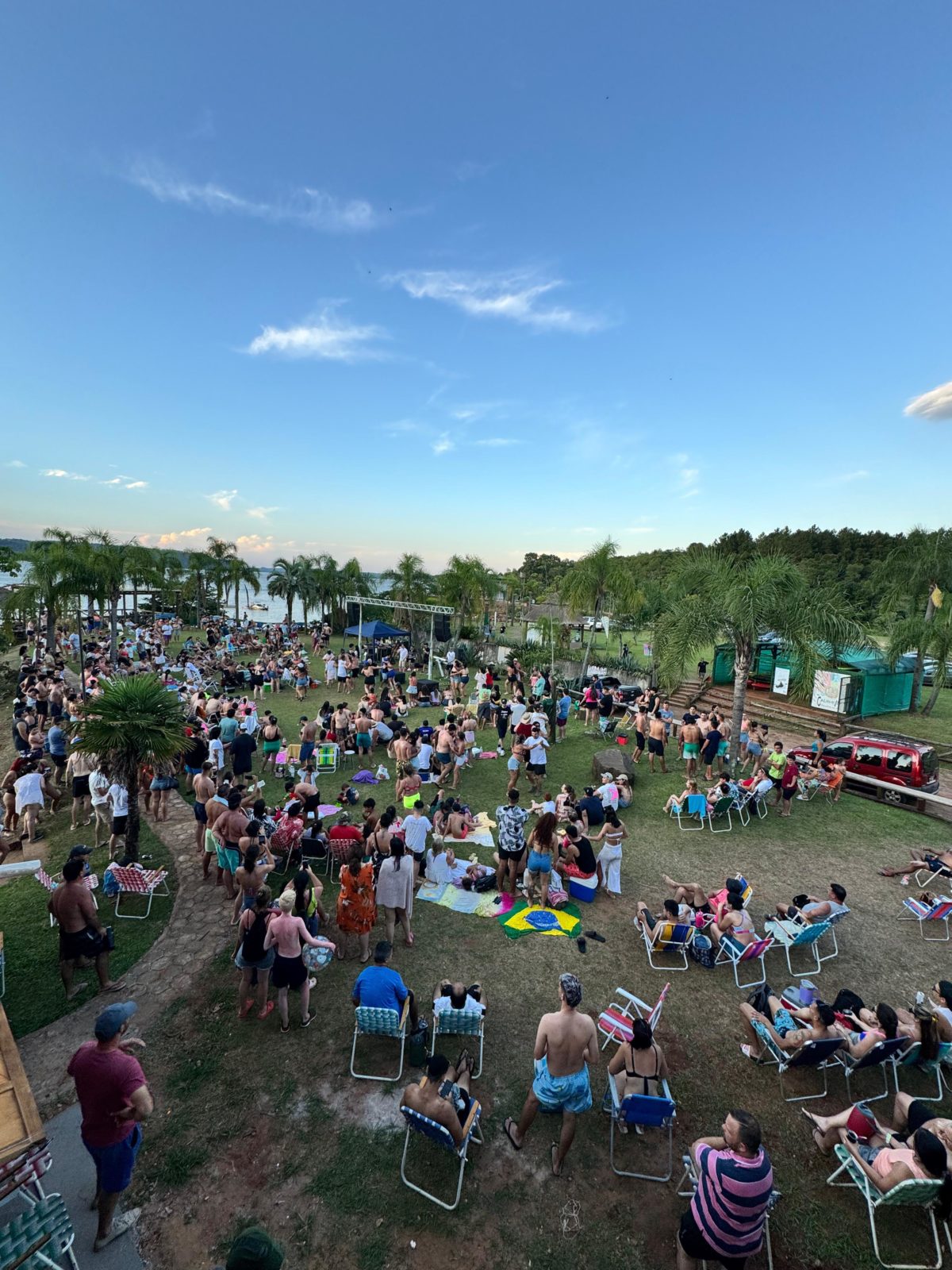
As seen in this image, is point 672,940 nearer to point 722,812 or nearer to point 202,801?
point 722,812

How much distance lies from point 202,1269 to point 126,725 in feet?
21.5

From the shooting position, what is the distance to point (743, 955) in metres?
6.38

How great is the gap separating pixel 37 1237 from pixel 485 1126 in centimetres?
309

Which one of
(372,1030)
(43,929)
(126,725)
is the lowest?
(43,929)

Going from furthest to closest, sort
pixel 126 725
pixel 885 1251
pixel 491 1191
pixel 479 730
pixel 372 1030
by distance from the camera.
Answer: pixel 479 730 < pixel 126 725 < pixel 372 1030 < pixel 491 1191 < pixel 885 1251

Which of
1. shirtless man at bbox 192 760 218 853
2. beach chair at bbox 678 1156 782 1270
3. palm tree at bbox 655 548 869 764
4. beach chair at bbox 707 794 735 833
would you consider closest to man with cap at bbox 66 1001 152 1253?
beach chair at bbox 678 1156 782 1270

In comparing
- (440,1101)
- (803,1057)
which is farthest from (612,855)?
(440,1101)

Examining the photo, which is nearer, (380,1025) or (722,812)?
(380,1025)

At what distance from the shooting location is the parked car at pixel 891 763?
12047mm

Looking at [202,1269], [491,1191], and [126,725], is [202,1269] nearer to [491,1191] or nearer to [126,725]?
[491,1191]

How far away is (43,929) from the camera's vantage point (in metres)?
7.01

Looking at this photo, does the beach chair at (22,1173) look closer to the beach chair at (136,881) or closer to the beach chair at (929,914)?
the beach chair at (136,881)

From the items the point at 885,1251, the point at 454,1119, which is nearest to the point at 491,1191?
the point at 454,1119

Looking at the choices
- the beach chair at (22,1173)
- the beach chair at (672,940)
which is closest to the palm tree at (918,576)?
the beach chair at (672,940)
